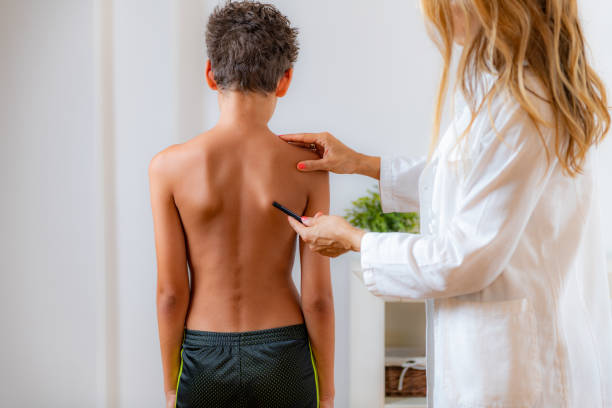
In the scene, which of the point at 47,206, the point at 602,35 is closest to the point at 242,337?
the point at 47,206

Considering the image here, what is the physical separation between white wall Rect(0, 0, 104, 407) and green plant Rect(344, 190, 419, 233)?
1001mm

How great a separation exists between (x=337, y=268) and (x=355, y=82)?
828mm

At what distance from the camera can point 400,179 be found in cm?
140

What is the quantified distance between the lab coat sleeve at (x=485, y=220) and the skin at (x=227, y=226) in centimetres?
34

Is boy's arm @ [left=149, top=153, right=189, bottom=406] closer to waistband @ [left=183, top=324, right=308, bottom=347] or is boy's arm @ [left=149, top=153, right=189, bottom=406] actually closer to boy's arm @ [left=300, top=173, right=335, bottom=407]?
waistband @ [left=183, top=324, right=308, bottom=347]

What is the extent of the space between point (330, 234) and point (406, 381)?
3.77ft

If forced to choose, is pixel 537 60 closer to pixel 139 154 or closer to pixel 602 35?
pixel 139 154

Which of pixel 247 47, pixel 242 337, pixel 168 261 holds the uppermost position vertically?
pixel 247 47

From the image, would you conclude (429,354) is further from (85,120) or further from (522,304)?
(85,120)

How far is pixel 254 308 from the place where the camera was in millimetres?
1152

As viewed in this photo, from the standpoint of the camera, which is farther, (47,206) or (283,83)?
(47,206)

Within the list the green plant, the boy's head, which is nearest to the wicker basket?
the green plant

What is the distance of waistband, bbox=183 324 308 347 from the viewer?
1118 millimetres

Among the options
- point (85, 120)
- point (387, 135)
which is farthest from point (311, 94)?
point (85, 120)
